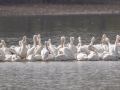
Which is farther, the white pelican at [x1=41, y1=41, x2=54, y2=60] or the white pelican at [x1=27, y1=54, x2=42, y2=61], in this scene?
the white pelican at [x1=27, y1=54, x2=42, y2=61]

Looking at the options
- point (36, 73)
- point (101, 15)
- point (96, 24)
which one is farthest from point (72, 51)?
point (101, 15)

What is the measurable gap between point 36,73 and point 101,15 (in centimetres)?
4482

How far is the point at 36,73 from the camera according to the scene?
84.3 feet

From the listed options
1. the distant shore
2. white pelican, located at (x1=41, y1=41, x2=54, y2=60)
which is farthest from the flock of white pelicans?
the distant shore

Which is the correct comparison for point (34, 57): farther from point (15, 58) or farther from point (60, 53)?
point (60, 53)

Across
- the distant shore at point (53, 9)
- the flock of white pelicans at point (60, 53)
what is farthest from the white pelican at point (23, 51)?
the distant shore at point (53, 9)

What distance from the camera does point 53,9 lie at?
72000 millimetres

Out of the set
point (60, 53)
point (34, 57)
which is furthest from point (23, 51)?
point (60, 53)

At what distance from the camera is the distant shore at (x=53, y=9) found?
70.1 m

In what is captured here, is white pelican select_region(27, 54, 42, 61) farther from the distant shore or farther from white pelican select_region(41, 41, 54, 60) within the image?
the distant shore

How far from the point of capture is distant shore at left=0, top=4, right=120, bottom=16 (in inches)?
2758

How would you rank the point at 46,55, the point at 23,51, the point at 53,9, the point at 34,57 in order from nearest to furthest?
the point at 46,55
the point at 34,57
the point at 23,51
the point at 53,9

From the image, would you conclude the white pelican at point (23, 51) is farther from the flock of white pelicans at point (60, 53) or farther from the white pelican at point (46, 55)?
the white pelican at point (46, 55)

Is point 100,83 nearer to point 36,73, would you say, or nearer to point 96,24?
point 36,73
